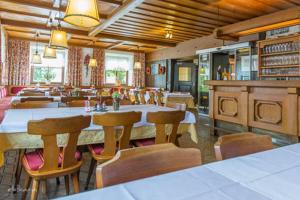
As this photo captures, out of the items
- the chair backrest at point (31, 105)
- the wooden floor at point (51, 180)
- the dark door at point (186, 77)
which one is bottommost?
the wooden floor at point (51, 180)

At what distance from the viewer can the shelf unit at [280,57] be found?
518 cm

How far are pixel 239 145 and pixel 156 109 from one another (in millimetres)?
1866

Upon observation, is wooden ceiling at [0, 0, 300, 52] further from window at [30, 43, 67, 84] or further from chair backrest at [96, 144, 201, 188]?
chair backrest at [96, 144, 201, 188]

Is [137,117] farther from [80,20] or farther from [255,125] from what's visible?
[255,125]

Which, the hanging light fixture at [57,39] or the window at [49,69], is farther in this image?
the window at [49,69]

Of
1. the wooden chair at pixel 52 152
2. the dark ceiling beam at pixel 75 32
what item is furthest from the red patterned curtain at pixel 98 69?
the wooden chair at pixel 52 152

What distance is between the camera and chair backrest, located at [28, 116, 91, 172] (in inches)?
62.9

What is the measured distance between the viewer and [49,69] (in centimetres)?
1071

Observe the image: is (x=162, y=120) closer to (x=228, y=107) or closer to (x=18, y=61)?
(x=228, y=107)

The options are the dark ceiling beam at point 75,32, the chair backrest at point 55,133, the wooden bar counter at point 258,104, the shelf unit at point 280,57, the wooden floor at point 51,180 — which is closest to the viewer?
the chair backrest at point 55,133

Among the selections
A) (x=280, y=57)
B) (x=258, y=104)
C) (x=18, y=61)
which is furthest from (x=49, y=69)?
(x=258, y=104)

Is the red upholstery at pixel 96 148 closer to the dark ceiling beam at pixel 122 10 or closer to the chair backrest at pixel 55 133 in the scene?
the chair backrest at pixel 55 133

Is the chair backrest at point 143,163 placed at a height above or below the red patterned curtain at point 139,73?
below

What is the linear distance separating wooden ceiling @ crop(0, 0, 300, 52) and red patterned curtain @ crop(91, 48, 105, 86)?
2.95 m
